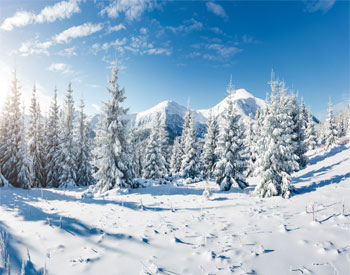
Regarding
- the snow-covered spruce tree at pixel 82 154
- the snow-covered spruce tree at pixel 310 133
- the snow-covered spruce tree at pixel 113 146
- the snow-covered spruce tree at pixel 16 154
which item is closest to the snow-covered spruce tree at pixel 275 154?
the snow-covered spruce tree at pixel 113 146

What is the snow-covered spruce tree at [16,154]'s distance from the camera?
797 inches

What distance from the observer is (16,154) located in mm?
20469

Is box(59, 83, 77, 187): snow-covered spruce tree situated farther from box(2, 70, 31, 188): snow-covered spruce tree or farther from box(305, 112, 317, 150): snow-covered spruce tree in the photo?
box(305, 112, 317, 150): snow-covered spruce tree

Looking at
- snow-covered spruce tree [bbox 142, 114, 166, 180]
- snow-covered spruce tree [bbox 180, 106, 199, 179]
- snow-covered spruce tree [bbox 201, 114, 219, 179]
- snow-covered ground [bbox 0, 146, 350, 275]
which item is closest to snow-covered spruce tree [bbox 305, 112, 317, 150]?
snow-covered spruce tree [bbox 201, 114, 219, 179]

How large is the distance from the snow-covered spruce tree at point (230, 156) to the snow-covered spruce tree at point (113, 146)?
358 inches

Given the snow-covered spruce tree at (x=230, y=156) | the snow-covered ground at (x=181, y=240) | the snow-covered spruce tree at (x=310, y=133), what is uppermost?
the snow-covered spruce tree at (x=310, y=133)

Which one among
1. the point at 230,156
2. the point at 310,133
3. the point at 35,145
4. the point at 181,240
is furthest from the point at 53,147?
the point at 310,133

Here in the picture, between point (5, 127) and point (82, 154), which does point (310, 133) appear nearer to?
point (82, 154)

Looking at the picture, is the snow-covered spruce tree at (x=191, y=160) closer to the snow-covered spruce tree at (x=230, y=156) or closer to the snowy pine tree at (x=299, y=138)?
the snow-covered spruce tree at (x=230, y=156)

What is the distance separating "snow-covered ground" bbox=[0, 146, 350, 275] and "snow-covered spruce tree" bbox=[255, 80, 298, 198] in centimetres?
318

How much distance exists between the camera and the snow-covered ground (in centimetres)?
459

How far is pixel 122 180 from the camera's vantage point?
54.3ft

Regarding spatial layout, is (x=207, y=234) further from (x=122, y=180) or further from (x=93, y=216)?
(x=122, y=180)

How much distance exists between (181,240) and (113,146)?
12781 mm
